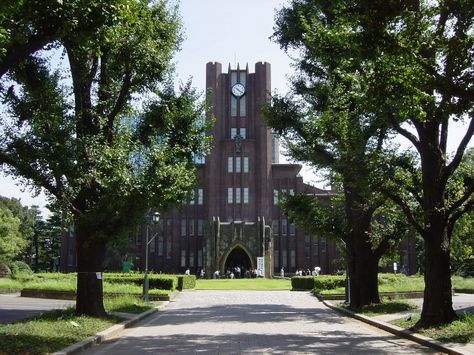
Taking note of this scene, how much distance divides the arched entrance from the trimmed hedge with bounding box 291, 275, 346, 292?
30967mm

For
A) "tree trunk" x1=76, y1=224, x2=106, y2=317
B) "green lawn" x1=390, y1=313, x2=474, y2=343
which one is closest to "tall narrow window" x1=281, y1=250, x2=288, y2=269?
"tree trunk" x1=76, y1=224, x2=106, y2=317

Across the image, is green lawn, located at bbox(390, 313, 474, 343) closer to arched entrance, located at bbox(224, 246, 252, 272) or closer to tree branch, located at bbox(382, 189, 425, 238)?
tree branch, located at bbox(382, 189, 425, 238)

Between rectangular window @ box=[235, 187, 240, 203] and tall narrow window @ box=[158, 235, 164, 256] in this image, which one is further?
tall narrow window @ box=[158, 235, 164, 256]

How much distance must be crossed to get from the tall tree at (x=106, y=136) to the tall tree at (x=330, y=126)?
13.6ft

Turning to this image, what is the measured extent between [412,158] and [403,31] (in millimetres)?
6854

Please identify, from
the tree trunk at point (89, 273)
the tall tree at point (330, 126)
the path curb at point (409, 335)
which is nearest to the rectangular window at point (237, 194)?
the tall tree at point (330, 126)

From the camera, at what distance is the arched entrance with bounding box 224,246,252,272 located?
70.9 m

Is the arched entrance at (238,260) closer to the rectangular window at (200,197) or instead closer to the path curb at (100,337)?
the rectangular window at (200,197)

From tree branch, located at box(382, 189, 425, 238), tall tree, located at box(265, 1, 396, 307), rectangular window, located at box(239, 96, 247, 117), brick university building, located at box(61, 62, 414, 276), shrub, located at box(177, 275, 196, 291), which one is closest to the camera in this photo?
tree branch, located at box(382, 189, 425, 238)

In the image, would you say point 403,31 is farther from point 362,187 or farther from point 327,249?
point 327,249

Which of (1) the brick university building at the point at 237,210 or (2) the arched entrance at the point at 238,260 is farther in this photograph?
(2) the arched entrance at the point at 238,260

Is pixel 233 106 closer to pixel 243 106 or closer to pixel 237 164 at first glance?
pixel 243 106

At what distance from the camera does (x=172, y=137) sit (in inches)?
691

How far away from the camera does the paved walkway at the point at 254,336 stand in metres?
11.0
